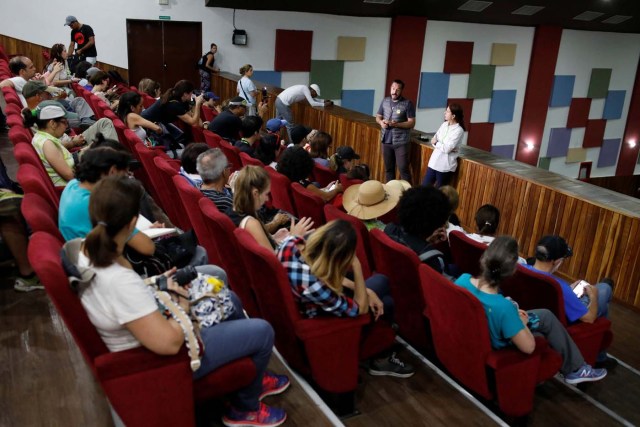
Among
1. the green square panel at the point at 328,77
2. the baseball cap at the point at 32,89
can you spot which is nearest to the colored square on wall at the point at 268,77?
the green square panel at the point at 328,77

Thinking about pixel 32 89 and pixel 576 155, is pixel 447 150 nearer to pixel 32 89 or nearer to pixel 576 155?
pixel 32 89

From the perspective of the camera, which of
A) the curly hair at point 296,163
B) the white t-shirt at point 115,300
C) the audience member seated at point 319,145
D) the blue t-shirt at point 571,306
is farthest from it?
the audience member seated at point 319,145

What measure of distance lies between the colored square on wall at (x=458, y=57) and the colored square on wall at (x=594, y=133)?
3.43 metres

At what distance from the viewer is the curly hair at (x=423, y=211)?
2125 mm

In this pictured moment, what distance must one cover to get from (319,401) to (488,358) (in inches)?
21.6

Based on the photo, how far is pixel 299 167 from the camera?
3051mm

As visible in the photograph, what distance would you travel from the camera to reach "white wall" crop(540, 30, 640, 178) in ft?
35.7

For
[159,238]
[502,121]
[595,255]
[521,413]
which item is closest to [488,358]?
[521,413]

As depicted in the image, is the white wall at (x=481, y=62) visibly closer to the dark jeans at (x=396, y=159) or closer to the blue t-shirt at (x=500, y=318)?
the dark jeans at (x=396, y=159)

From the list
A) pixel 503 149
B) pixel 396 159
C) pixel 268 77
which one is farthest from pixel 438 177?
pixel 503 149

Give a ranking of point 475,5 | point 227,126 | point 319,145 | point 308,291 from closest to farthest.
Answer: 1. point 308,291
2. point 319,145
3. point 227,126
4. point 475,5

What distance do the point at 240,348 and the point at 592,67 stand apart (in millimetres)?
11721

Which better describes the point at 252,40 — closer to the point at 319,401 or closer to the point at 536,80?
the point at 536,80

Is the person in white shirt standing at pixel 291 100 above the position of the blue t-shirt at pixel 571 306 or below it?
above
